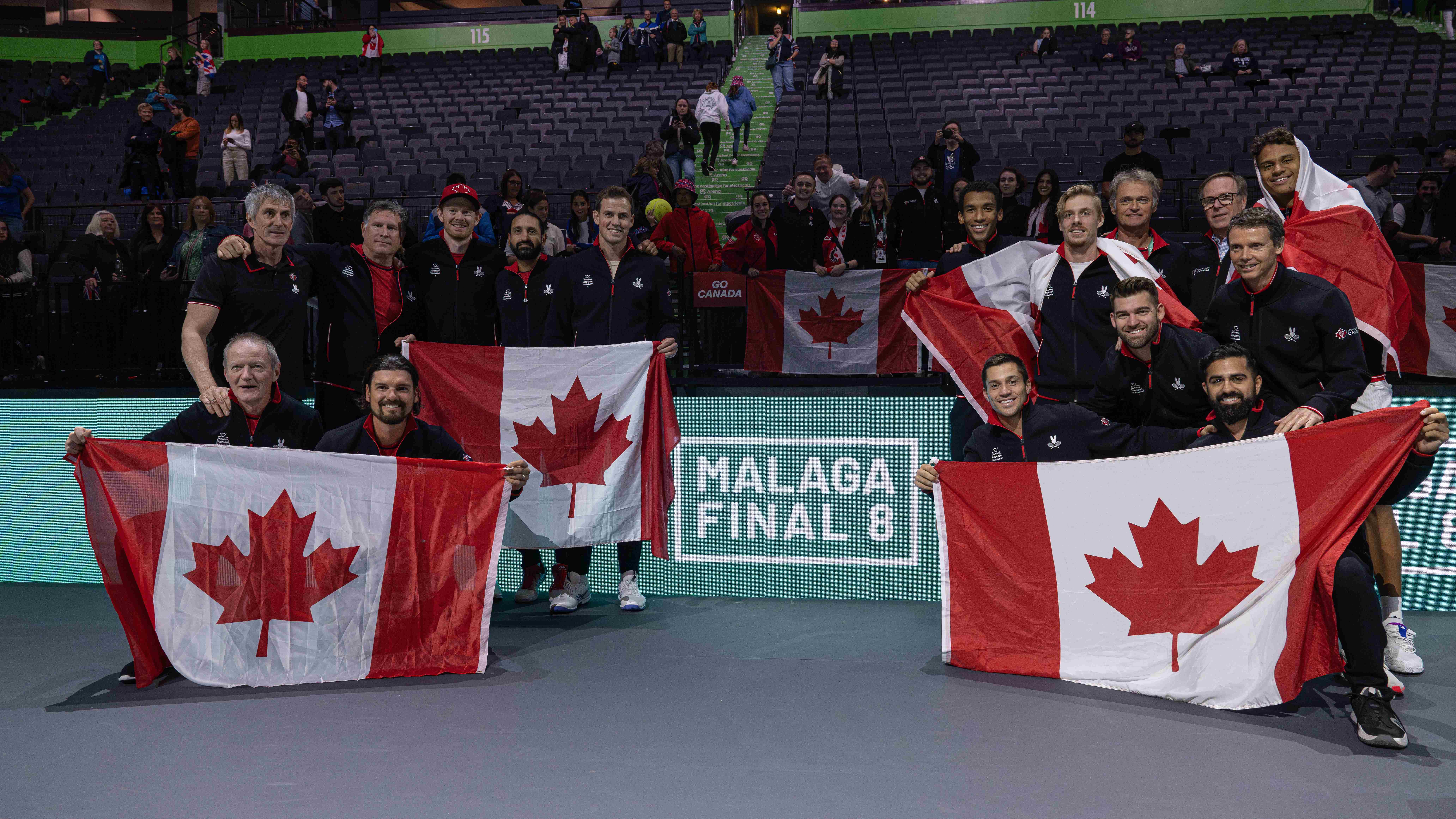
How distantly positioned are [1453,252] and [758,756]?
8614mm

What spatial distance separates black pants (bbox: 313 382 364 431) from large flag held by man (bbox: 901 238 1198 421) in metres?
2.81

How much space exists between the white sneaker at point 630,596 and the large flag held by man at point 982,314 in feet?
6.37

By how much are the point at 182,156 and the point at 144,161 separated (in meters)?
0.54

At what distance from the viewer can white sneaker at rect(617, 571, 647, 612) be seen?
17.2ft

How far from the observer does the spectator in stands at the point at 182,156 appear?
49.8 feet

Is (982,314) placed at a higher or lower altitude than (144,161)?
lower

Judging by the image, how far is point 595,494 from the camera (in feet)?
17.2

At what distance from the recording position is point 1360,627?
138 inches

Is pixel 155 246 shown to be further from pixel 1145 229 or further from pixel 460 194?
pixel 1145 229

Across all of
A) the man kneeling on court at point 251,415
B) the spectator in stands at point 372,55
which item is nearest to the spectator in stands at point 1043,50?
the spectator in stands at point 372,55

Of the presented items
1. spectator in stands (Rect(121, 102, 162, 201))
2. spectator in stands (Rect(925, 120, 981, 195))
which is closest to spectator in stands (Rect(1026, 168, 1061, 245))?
spectator in stands (Rect(925, 120, 981, 195))

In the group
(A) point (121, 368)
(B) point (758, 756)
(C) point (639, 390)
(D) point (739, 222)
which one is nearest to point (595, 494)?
(C) point (639, 390)

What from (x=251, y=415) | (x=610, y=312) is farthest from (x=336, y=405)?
(x=610, y=312)

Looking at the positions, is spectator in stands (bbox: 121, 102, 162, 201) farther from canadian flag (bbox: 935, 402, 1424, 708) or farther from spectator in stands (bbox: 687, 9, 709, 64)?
canadian flag (bbox: 935, 402, 1424, 708)
